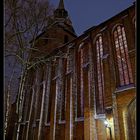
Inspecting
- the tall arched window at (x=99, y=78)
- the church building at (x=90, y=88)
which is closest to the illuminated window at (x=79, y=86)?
the church building at (x=90, y=88)

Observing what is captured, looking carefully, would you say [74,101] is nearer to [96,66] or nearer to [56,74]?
[96,66]

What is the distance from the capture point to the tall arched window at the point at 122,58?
13417 millimetres

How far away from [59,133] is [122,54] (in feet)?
30.3

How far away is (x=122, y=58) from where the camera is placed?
14391 mm

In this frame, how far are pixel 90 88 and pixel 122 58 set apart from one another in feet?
11.8

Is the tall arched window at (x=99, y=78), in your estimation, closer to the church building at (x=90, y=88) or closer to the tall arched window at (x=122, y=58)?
the church building at (x=90, y=88)

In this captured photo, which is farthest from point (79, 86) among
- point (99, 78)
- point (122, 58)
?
point (122, 58)

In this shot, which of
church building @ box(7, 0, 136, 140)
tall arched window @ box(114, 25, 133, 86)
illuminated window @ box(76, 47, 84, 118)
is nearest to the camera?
church building @ box(7, 0, 136, 140)

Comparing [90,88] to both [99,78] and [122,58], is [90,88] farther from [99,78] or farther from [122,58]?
[122,58]

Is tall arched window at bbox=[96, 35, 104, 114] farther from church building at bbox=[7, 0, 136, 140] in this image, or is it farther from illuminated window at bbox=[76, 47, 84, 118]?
Result: illuminated window at bbox=[76, 47, 84, 118]

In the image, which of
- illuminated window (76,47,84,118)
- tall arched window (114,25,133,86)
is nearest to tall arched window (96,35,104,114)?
tall arched window (114,25,133,86)

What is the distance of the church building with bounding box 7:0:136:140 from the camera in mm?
11852

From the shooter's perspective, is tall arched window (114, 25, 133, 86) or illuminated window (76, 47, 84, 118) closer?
tall arched window (114, 25, 133, 86)

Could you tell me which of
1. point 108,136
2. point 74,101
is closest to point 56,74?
point 74,101
